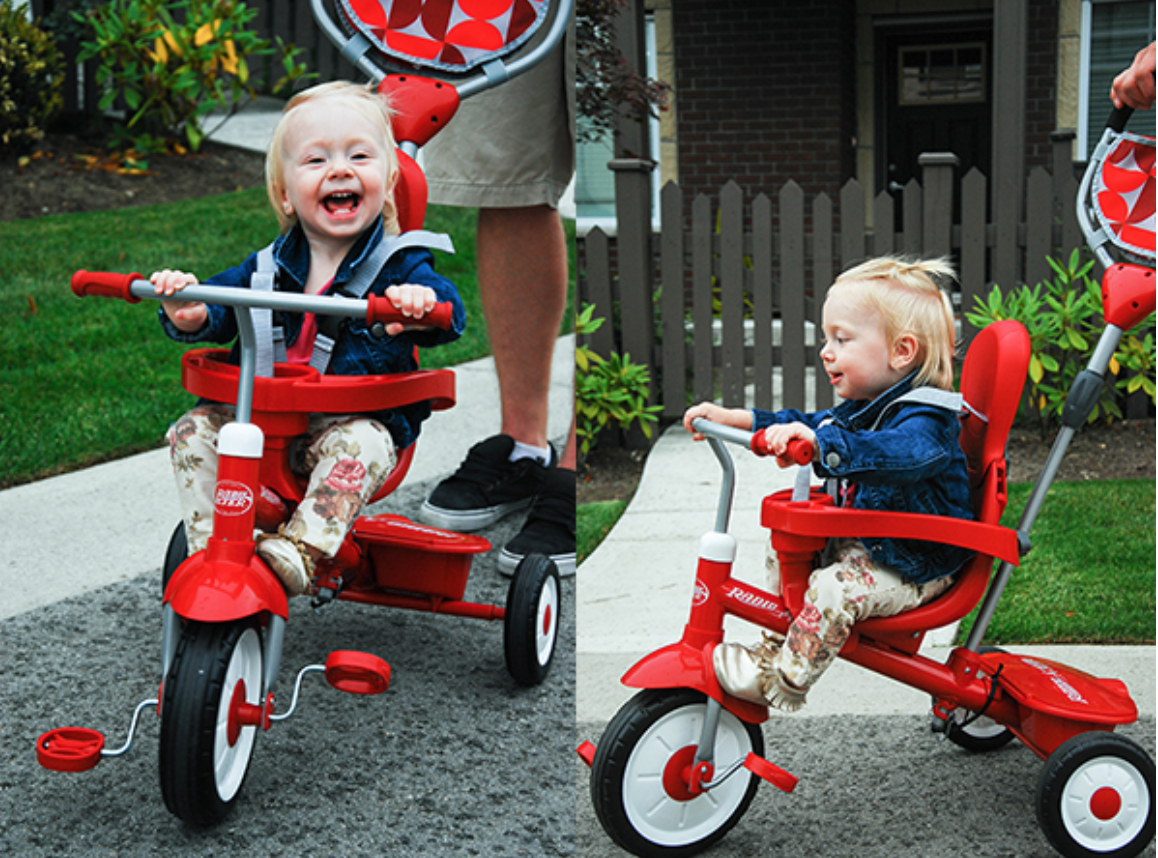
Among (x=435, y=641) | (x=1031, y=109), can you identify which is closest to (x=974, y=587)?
(x=435, y=641)

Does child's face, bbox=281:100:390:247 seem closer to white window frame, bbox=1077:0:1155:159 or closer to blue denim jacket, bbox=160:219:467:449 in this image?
blue denim jacket, bbox=160:219:467:449

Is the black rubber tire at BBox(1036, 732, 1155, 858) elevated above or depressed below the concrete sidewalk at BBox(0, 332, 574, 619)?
below

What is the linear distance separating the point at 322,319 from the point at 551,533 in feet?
2.80

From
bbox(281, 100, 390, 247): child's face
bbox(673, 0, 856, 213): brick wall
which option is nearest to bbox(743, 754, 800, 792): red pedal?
bbox(281, 100, 390, 247): child's face

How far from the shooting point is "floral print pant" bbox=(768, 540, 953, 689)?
5.90 feet

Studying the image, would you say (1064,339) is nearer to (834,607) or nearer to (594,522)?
(594,522)

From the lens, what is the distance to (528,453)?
2.91 metres

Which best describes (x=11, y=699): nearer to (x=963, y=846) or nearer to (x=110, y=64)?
(x=963, y=846)

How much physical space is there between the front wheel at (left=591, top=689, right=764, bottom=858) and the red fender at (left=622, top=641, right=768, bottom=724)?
0.04m

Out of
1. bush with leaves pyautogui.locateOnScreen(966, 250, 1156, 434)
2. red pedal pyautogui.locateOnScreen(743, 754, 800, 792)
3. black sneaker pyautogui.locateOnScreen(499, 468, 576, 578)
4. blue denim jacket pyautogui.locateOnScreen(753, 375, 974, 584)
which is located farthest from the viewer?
bush with leaves pyautogui.locateOnScreen(966, 250, 1156, 434)

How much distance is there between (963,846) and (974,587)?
0.44 meters

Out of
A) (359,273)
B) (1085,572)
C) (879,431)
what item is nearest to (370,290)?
(359,273)

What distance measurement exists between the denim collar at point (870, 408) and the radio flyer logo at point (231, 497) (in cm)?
92

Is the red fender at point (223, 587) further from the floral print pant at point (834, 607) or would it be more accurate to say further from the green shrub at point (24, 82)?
the green shrub at point (24, 82)
